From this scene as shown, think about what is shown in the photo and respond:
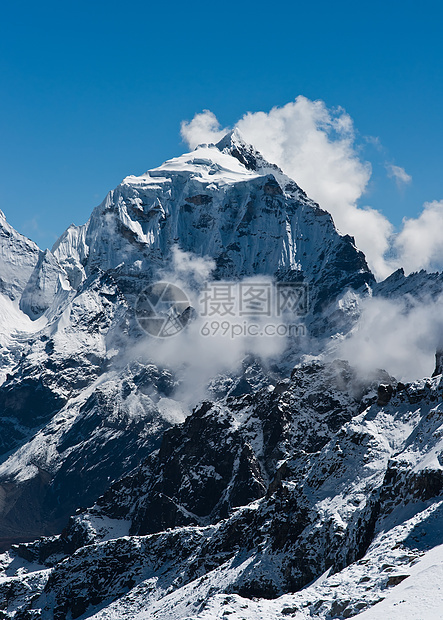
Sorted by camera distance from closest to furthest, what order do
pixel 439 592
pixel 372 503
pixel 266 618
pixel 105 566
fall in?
pixel 439 592 → pixel 266 618 → pixel 372 503 → pixel 105 566

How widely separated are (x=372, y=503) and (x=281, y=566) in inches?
916

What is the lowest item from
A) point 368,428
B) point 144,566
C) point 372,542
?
point 372,542

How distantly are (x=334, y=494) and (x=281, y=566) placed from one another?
14626mm

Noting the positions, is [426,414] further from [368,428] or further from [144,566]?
[144,566]

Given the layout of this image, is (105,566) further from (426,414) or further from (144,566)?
(426,414)

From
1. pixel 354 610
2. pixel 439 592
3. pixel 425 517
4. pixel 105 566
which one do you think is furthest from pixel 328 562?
pixel 105 566

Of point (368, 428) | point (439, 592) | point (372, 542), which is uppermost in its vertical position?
point (368, 428)

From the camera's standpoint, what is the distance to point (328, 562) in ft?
457

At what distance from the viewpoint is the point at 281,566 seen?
490 ft

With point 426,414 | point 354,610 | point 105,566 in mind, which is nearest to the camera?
point 354,610

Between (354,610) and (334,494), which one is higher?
(334,494)

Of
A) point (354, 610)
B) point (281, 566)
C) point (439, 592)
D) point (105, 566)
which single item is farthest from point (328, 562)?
point (105, 566)

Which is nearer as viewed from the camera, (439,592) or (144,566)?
(439,592)

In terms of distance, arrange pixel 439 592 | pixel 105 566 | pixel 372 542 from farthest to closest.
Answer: pixel 105 566, pixel 372 542, pixel 439 592
